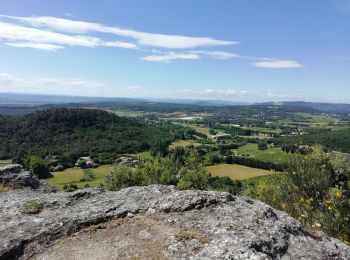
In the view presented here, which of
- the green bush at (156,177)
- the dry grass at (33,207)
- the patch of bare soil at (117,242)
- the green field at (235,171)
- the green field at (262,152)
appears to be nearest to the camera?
the patch of bare soil at (117,242)

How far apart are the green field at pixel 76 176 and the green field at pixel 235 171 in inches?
1367

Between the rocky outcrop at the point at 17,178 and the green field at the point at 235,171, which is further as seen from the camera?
the green field at the point at 235,171

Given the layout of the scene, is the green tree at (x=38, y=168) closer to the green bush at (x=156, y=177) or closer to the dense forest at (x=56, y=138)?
the dense forest at (x=56, y=138)

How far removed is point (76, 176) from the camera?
11131 cm

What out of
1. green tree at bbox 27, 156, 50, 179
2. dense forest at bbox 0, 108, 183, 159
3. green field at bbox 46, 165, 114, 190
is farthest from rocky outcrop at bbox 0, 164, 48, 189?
dense forest at bbox 0, 108, 183, 159

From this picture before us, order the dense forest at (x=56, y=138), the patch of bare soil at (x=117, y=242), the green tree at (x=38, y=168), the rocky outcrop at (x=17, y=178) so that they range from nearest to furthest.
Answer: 1. the patch of bare soil at (x=117, y=242)
2. the rocky outcrop at (x=17, y=178)
3. the green tree at (x=38, y=168)
4. the dense forest at (x=56, y=138)

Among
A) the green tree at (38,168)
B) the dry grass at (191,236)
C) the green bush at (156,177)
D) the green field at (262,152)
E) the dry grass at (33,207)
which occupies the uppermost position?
the dry grass at (191,236)

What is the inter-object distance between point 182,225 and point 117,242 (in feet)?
8.65

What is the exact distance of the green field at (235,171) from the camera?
4569 inches

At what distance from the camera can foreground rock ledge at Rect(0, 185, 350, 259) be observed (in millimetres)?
12516

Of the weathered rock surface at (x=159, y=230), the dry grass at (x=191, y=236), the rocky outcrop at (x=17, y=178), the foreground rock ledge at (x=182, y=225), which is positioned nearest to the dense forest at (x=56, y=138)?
the rocky outcrop at (x=17, y=178)

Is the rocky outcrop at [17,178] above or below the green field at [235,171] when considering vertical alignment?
above

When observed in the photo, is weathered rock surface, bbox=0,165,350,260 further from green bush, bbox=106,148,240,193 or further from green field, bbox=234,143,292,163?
green field, bbox=234,143,292,163

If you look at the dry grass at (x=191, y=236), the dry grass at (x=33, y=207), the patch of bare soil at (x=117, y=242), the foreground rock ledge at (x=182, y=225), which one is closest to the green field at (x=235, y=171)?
the foreground rock ledge at (x=182, y=225)
